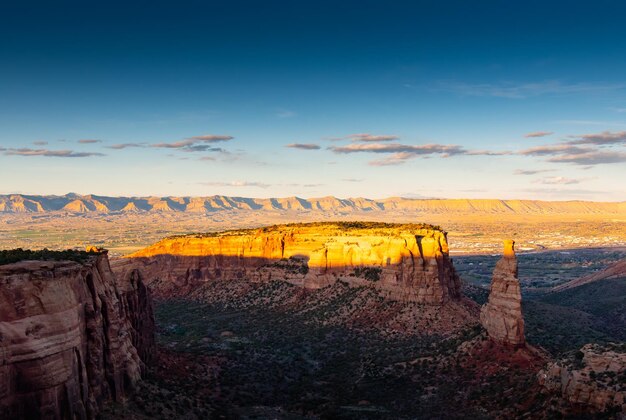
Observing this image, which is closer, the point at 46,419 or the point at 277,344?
the point at 46,419

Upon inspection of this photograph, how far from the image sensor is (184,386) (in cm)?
4962

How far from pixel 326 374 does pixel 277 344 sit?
12832 mm

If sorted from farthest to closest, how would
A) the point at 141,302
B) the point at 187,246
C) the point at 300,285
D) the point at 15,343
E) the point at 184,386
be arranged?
the point at 187,246, the point at 300,285, the point at 141,302, the point at 184,386, the point at 15,343

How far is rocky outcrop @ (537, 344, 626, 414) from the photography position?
117ft

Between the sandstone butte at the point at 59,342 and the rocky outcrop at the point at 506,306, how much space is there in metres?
31.3

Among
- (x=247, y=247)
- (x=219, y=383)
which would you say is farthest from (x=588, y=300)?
(x=219, y=383)

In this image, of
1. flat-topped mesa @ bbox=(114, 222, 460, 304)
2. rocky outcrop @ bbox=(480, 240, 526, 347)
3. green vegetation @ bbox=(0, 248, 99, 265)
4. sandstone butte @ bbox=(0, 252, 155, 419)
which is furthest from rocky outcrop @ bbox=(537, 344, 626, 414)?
flat-topped mesa @ bbox=(114, 222, 460, 304)

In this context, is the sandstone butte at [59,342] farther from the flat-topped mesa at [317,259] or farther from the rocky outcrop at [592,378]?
the rocky outcrop at [592,378]


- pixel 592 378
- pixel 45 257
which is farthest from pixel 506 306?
pixel 45 257

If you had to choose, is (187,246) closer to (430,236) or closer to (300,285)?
(300,285)

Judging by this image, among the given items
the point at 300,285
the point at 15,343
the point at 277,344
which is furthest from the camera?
the point at 300,285

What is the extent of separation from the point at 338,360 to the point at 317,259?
27.6 meters

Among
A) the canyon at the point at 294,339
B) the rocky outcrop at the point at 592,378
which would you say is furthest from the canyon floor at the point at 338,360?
the rocky outcrop at the point at 592,378

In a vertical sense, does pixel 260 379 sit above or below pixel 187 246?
below
